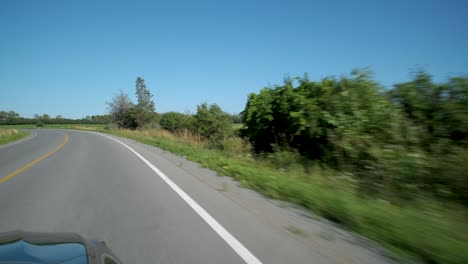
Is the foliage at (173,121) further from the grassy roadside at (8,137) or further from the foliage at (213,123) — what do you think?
the grassy roadside at (8,137)

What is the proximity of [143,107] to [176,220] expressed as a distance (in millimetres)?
55891

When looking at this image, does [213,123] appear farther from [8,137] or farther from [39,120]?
[39,120]

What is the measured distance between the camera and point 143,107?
58.9 meters

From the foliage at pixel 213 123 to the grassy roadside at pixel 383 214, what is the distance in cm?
1597

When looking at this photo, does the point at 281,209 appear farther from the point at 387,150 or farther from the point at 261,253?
the point at 387,150

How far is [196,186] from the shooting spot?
872 centimetres

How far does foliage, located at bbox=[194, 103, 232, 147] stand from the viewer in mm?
25352

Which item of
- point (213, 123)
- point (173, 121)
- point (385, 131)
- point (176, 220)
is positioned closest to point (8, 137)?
point (173, 121)

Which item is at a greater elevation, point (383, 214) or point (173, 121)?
point (173, 121)

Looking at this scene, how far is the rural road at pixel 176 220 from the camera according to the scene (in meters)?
4.14

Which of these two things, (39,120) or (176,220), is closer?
(176,220)

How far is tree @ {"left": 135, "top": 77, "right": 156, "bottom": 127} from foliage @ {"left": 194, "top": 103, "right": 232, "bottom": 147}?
29.7 meters

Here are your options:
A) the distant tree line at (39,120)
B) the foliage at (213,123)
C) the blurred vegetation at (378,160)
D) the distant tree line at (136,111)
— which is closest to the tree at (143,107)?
the distant tree line at (136,111)

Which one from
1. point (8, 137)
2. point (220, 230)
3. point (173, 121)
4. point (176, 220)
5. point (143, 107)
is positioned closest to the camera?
point (220, 230)
